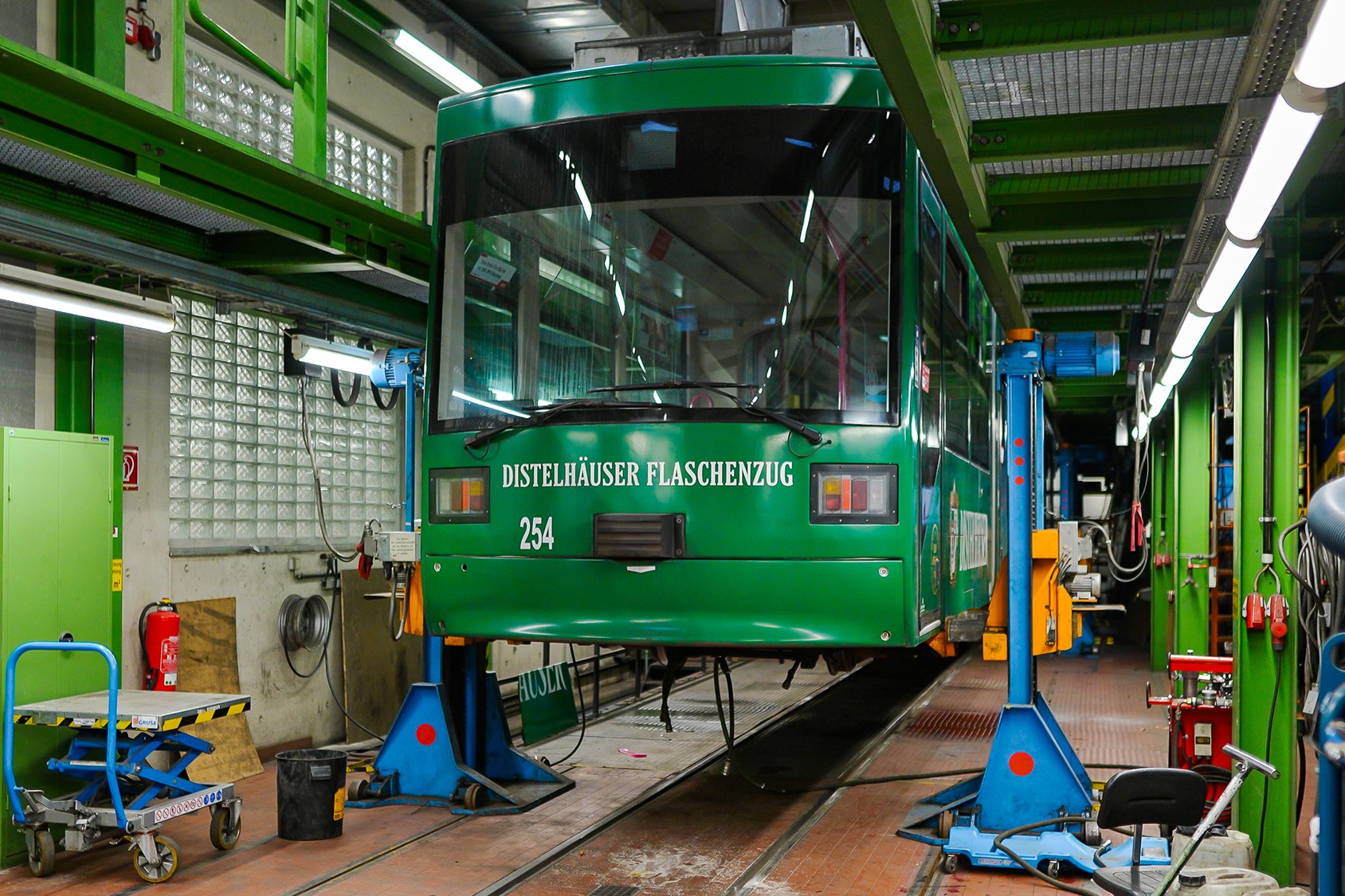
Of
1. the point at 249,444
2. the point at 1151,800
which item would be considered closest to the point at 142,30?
the point at 249,444

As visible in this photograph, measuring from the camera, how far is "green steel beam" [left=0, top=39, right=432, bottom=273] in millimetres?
4906

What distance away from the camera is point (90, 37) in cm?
682

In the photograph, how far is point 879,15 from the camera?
376 centimetres

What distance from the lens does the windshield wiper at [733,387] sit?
17.6 feet

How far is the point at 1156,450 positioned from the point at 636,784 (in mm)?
12514

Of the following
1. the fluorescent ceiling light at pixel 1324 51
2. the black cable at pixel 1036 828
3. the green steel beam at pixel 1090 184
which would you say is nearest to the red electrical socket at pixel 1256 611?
the black cable at pixel 1036 828

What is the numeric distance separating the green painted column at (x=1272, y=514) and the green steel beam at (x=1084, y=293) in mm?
3174

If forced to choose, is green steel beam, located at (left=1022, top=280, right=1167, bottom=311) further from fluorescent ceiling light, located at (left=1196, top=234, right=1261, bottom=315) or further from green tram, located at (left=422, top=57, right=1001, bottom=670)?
green tram, located at (left=422, top=57, right=1001, bottom=670)

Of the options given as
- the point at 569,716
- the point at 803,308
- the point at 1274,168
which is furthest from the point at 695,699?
the point at 1274,168

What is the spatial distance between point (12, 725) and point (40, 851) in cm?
59

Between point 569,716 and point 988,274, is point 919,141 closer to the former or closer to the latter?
point 988,274

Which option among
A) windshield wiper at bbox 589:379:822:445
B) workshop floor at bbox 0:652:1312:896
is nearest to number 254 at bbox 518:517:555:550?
windshield wiper at bbox 589:379:822:445

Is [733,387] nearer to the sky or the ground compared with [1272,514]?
nearer to the sky

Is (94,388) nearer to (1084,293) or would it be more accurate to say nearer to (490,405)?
(490,405)
